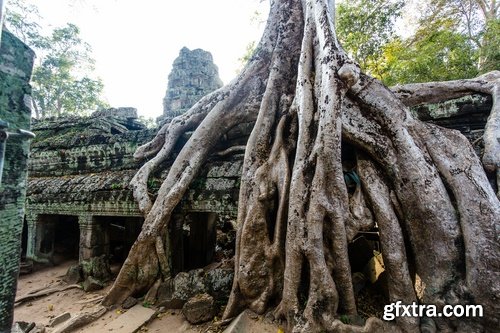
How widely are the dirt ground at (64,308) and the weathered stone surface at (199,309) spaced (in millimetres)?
61

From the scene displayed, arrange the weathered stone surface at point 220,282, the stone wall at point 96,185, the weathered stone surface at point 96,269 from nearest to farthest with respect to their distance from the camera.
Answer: the weathered stone surface at point 220,282, the stone wall at point 96,185, the weathered stone surface at point 96,269

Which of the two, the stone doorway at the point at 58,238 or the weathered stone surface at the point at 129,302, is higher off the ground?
the stone doorway at the point at 58,238

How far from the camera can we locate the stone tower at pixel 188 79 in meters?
10.1

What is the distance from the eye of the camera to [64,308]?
2873 mm

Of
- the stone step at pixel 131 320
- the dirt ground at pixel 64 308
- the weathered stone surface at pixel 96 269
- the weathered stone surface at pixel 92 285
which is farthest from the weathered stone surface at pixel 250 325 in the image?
the weathered stone surface at pixel 96 269

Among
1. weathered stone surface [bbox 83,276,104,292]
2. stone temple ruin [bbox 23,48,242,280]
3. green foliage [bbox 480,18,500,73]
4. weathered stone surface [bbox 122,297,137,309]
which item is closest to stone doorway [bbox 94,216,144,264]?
stone temple ruin [bbox 23,48,242,280]

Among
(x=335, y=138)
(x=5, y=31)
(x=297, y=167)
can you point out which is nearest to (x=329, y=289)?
(x=297, y=167)

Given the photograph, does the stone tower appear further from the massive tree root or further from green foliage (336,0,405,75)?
the massive tree root

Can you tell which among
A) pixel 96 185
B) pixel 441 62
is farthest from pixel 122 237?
pixel 441 62

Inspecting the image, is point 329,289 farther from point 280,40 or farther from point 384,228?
point 280,40

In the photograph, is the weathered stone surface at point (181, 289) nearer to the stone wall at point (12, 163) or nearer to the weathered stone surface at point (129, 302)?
the weathered stone surface at point (129, 302)

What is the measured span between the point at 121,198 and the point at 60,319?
4.69 feet

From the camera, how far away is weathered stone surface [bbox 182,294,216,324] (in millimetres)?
2246

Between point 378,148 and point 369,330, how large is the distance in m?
1.43
